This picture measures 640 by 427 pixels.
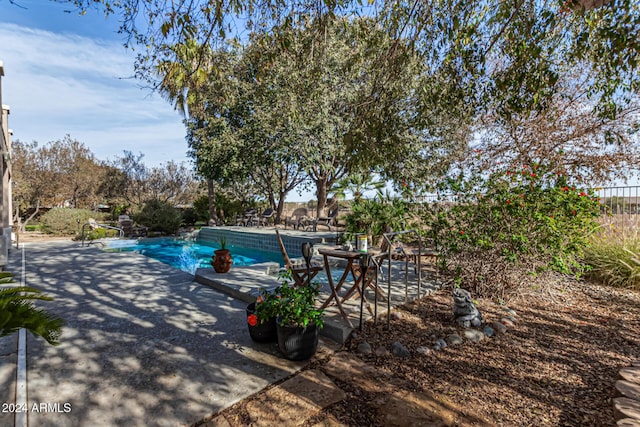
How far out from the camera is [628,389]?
2.37m

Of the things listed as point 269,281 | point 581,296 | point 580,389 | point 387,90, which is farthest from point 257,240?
point 580,389

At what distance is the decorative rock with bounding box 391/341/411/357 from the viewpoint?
306cm

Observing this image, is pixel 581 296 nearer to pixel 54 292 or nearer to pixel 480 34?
pixel 480 34

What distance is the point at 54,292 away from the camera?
512 centimetres

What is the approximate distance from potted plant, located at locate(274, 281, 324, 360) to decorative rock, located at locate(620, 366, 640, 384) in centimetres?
248

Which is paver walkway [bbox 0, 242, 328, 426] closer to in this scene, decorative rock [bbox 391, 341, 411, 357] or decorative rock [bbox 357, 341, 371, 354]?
decorative rock [bbox 357, 341, 371, 354]

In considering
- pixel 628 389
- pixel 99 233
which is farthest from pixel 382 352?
pixel 99 233

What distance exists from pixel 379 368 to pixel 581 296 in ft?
13.7

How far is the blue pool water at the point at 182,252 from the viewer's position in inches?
388

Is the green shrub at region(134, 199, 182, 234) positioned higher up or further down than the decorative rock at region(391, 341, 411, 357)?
higher up

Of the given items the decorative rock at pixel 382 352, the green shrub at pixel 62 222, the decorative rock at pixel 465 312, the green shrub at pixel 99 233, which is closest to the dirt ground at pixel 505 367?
the decorative rock at pixel 382 352

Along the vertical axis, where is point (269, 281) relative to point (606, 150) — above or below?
below

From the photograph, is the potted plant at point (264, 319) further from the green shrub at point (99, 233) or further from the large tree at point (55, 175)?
the large tree at point (55, 175)

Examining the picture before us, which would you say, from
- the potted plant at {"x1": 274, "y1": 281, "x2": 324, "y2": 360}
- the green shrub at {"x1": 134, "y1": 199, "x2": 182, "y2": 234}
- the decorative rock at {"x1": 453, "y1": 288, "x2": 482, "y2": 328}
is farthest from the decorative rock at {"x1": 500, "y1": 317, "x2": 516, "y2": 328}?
the green shrub at {"x1": 134, "y1": 199, "x2": 182, "y2": 234}
